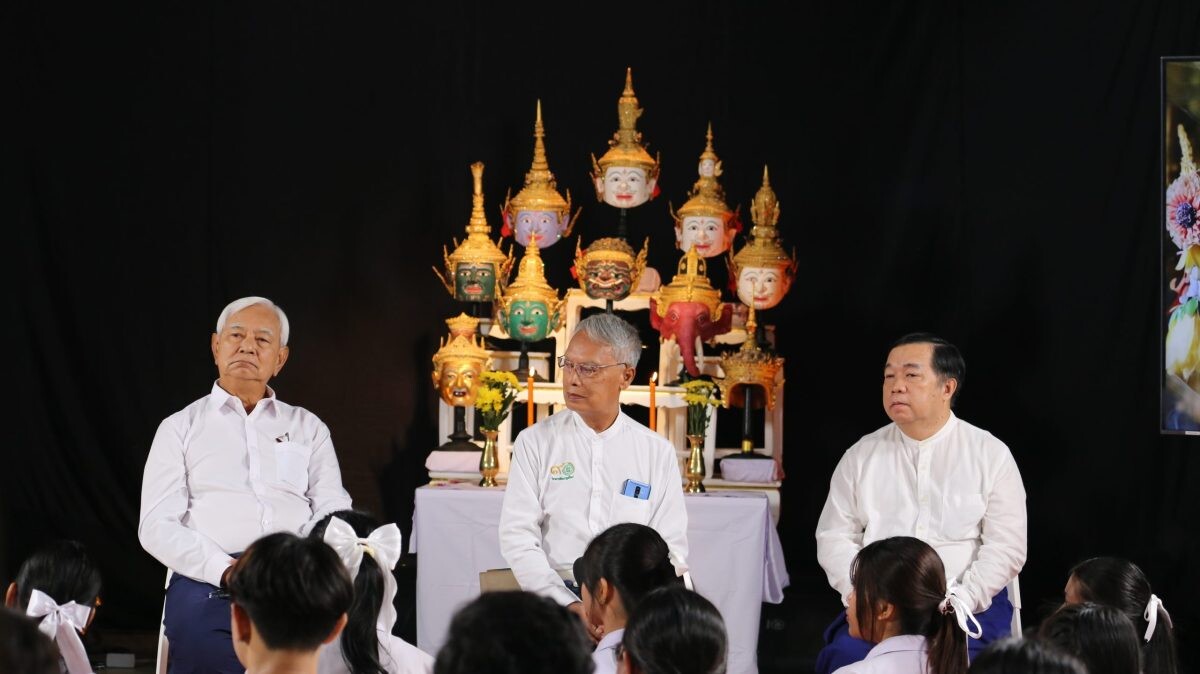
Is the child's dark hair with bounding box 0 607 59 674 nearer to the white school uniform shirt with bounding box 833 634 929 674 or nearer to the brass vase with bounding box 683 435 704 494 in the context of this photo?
the white school uniform shirt with bounding box 833 634 929 674

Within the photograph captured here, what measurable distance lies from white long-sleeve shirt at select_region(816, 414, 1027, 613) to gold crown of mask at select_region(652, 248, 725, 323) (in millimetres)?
1423

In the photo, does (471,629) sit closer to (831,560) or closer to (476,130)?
(831,560)

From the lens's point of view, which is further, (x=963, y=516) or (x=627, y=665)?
(x=963, y=516)

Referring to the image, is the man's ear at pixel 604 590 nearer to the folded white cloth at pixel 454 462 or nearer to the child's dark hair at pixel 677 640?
the child's dark hair at pixel 677 640

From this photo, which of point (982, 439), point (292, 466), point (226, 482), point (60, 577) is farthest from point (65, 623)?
point (982, 439)

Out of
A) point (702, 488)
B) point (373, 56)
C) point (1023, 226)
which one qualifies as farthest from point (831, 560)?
point (373, 56)

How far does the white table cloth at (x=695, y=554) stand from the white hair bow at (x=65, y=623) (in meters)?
1.47

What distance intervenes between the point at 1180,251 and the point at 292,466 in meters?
3.21

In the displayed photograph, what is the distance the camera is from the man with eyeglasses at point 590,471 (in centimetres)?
329

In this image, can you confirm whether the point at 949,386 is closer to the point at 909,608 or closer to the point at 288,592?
the point at 909,608

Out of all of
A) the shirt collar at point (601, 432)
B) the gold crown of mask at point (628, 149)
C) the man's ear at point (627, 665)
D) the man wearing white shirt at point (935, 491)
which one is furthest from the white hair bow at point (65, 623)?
the gold crown of mask at point (628, 149)

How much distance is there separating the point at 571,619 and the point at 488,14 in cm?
430

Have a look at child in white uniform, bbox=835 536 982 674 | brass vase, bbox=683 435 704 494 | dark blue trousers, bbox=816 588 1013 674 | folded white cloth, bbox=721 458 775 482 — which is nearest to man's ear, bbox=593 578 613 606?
child in white uniform, bbox=835 536 982 674

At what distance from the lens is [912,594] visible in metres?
2.54
